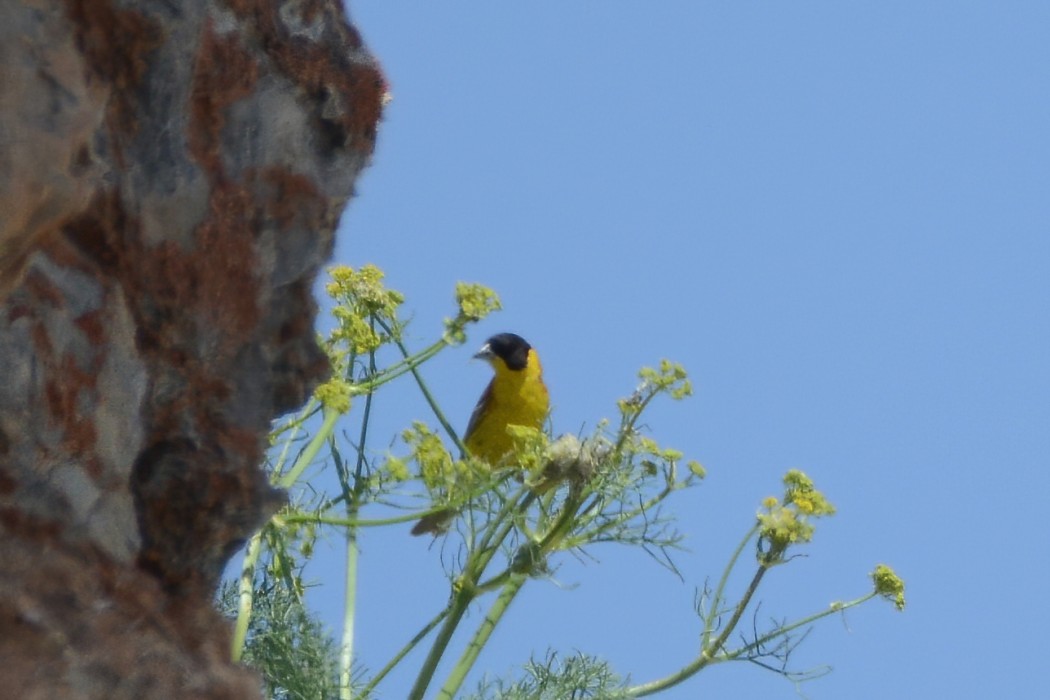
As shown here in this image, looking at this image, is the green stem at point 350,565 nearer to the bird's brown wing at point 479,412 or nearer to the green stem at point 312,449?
the green stem at point 312,449

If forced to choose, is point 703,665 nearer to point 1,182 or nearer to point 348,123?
point 348,123

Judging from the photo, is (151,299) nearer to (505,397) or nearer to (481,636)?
(481,636)

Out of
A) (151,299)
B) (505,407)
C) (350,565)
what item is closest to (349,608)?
(350,565)

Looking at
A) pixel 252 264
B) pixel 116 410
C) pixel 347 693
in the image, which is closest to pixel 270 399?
pixel 252 264

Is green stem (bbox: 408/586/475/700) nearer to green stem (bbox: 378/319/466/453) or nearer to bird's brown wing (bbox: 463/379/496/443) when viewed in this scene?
green stem (bbox: 378/319/466/453)

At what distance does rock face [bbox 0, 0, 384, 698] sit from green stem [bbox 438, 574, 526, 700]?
122 cm

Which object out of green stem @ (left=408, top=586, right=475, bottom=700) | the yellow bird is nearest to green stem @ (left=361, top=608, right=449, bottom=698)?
green stem @ (left=408, top=586, right=475, bottom=700)

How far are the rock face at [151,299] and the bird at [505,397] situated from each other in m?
5.08

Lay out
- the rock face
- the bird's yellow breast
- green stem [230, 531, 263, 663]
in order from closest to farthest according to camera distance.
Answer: the rock face, green stem [230, 531, 263, 663], the bird's yellow breast

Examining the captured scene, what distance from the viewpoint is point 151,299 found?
9.59 ft

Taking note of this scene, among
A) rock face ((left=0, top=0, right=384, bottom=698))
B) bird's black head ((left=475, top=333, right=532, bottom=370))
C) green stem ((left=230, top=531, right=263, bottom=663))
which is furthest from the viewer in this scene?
bird's black head ((left=475, top=333, right=532, bottom=370))

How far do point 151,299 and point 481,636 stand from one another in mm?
1821

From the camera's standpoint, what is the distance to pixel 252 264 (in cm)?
317

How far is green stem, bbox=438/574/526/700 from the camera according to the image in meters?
4.28
